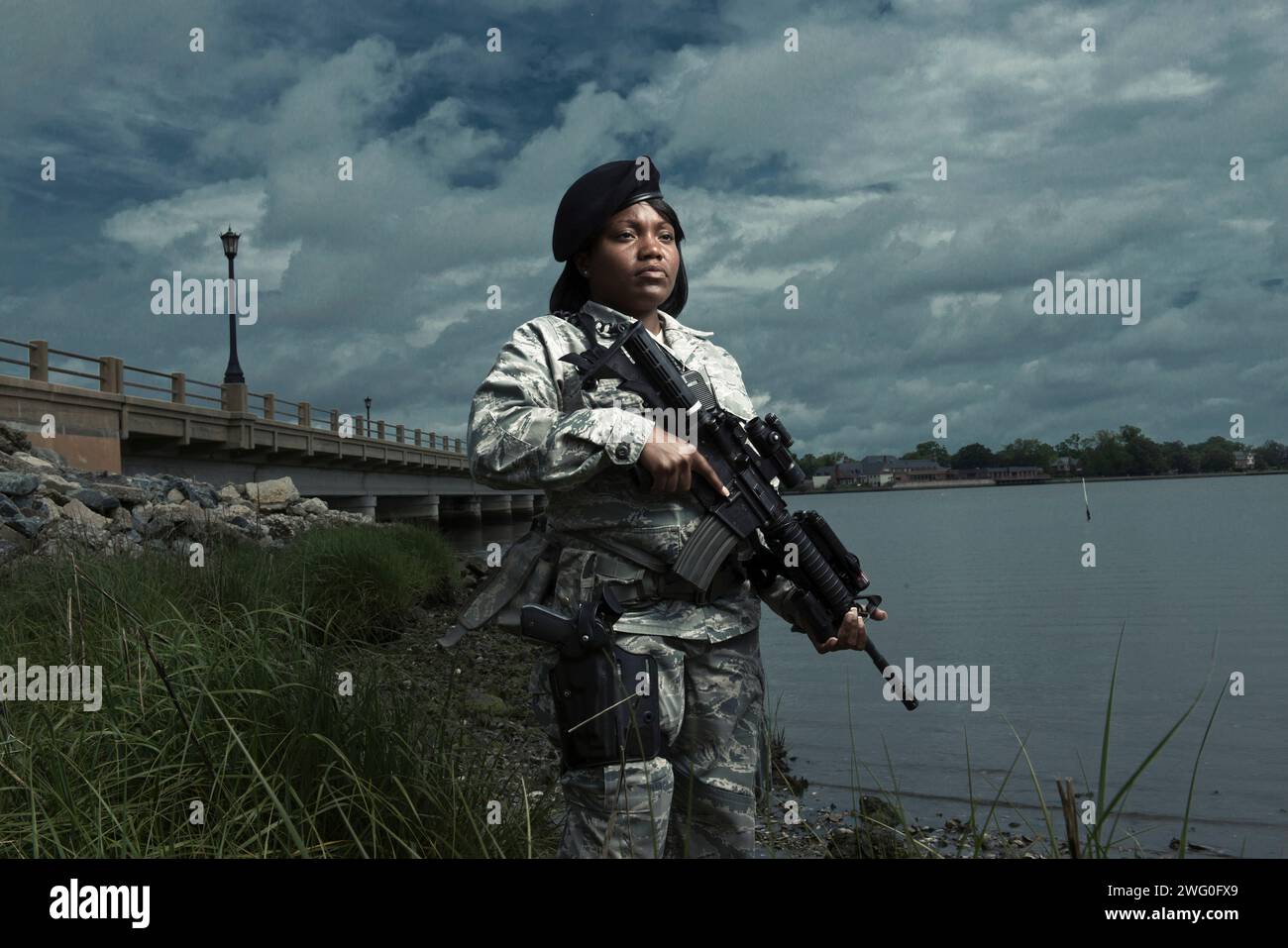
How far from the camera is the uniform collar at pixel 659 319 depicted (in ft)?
10.2

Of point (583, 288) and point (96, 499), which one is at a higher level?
point (96, 499)

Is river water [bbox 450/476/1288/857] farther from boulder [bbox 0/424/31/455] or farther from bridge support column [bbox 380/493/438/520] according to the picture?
bridge support column [bbox 380/493/438/520]

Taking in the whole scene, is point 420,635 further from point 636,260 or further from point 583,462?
point 583,462

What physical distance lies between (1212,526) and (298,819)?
6038cm

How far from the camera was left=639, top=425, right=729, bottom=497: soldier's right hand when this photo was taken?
2670 millimetres

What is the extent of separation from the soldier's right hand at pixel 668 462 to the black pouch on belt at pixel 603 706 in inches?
18.1

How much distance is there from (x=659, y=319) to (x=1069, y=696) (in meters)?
13.0

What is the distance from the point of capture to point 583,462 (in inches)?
106

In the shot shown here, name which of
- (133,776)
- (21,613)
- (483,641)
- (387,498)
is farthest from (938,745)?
(387,498)

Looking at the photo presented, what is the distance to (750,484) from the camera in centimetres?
304

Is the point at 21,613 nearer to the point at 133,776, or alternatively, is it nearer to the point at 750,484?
the point at 133,776

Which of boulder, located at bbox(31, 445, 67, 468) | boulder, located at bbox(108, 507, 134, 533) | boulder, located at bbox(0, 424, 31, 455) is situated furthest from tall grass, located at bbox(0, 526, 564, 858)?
boulder, located at bbox(31, 445, 67, 468)

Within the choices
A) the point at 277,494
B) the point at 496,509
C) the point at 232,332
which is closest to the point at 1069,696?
the point at 277,494
